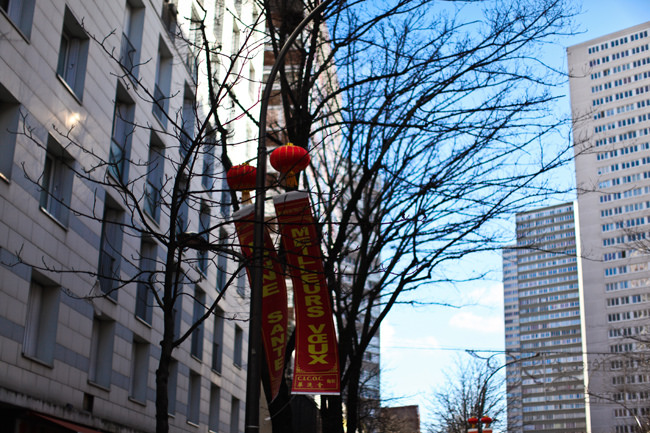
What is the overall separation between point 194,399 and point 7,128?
43.5 feet

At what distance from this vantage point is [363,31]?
15180 millimetres

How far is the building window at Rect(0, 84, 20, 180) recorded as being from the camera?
13.5 metres

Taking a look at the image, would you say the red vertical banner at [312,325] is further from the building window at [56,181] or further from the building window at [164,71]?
the building window at [164,71]

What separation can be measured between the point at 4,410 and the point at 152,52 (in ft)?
37.1

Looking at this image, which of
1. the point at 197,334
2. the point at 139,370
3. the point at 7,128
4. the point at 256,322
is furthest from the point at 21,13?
the point at 197,334

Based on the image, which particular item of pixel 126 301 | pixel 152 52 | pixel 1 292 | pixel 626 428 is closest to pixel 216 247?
pixel 1 292

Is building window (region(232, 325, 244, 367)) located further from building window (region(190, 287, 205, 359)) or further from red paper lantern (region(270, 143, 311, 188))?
red paper lantern (region(270, 143, 311, 188))

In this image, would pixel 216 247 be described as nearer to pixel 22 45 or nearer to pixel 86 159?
pixel 22 45

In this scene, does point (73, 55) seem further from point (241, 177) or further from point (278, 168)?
point (241, 177)

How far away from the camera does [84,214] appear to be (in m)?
10.8

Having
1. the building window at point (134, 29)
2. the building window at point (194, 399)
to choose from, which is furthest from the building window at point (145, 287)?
the building window at point (194, 399)

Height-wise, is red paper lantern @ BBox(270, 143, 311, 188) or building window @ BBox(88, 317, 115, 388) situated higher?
red paper lantern @ BBox(270, 143, 311, 188)

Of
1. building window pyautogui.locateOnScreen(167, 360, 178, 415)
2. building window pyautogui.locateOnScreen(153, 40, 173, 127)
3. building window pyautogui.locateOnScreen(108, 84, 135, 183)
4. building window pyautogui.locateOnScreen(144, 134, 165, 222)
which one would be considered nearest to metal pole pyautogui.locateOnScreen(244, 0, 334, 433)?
building window pyautogui.locateOnScreen(108, 84, 135, 183)

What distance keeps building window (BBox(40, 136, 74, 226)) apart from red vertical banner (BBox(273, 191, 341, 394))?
559cm
